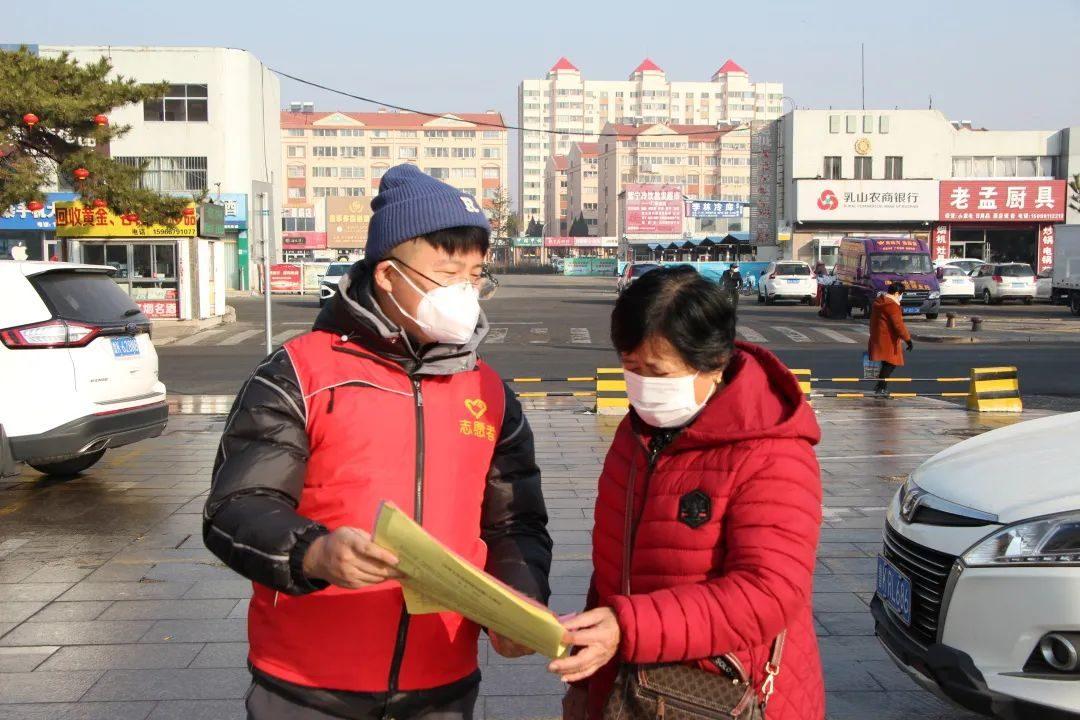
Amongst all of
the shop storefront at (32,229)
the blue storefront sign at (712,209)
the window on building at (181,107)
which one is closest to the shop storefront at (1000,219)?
the blue storefront sign at (712,209)

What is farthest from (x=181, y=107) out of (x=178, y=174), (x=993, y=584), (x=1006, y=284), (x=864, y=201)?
(x=993, y=584)

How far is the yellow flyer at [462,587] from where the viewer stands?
1.77 m

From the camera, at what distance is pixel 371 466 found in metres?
2.18

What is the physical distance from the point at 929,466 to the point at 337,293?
9.56 ft

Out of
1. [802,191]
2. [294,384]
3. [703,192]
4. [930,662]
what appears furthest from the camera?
[703,192]

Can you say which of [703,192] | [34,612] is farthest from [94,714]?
[703,192]

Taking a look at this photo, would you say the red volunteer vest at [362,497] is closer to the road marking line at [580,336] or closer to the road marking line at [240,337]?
the road marking line at [580,336]

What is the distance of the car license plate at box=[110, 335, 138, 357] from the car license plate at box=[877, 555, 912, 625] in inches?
239

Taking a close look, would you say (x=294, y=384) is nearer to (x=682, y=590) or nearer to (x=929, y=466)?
(x=682, y=590)

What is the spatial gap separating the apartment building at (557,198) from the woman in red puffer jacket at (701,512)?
501 feet

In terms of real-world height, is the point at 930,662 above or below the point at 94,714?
above

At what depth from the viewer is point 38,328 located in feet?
25.2

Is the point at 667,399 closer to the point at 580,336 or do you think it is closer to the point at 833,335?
the point at 580,336

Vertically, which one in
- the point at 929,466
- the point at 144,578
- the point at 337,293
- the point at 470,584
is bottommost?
the point at 144,578
